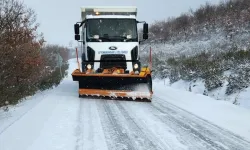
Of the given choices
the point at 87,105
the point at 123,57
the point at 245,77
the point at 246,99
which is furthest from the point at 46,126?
the point at 245,77

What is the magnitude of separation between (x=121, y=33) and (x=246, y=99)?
473 centimetres

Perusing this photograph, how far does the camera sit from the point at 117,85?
1066 cm

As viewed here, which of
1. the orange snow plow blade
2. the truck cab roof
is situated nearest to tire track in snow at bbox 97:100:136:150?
the orange snow plow blade

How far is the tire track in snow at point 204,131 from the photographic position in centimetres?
539

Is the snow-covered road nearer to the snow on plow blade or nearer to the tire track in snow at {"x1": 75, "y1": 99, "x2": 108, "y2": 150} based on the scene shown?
the tire track in snow at {"x1": 75, "y1": 99, "x2": 108, "y2": 150}

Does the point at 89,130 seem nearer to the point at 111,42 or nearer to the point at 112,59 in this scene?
the point at 112,59

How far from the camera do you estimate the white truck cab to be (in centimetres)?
1112

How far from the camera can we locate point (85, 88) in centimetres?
1092

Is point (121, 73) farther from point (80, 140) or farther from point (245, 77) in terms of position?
point (80, 140)

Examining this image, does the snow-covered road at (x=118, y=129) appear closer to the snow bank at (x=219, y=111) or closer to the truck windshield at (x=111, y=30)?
the snow bank at (x=219, y=111)

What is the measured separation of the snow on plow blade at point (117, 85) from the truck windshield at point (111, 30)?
1373 mm

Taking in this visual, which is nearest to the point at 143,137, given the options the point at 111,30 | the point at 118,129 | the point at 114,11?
the point at 118,129

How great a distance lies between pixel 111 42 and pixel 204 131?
573 centimetres

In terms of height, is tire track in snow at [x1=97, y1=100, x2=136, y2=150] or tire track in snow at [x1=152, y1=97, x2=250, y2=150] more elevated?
tire track in snow at [x1=97, y1=100, x2=136, y2=150]
